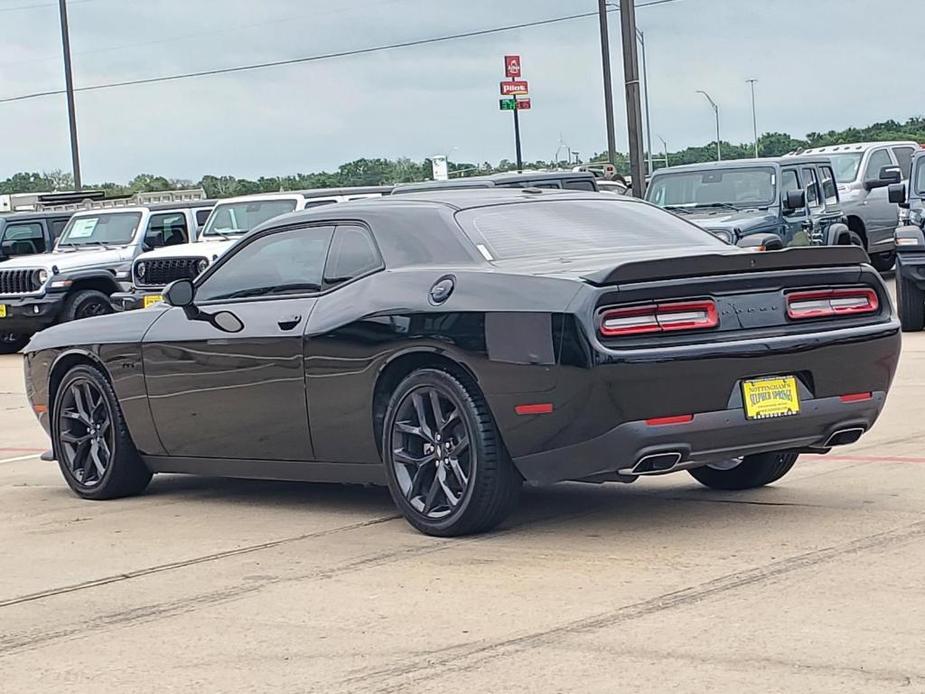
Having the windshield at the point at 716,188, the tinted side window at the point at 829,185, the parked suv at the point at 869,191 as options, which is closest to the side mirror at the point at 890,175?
the windshield at the point at 716,188

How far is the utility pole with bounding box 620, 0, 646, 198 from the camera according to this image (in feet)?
84.2

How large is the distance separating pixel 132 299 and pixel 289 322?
10.7 metres

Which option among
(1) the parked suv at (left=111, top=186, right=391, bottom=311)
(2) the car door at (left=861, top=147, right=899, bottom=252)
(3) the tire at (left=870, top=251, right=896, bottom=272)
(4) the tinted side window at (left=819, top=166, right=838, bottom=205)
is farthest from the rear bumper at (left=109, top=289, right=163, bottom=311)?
(3) the tire at (left=870, top=251, right=896, bottom=272)

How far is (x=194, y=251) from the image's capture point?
20.6 metres

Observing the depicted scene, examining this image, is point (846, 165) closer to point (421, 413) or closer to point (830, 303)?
point (830, 303)

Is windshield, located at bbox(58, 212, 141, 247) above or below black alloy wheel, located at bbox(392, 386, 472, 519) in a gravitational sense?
above

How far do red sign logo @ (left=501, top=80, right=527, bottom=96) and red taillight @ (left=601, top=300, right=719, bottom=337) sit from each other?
141ft

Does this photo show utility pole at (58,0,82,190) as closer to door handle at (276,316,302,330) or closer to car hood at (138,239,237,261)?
car hood at (138,239,237,261)

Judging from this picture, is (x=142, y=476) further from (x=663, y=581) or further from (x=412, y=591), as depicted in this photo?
(x=663, y=581)

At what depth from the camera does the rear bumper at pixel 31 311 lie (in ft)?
72.7

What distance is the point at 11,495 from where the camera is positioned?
984 cm

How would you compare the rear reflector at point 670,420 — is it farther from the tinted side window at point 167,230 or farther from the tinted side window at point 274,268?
the tinted side window at point 167,230

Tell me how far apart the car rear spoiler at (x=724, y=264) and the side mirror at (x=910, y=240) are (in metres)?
10.2

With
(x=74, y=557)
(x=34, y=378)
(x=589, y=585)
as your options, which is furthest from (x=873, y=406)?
(x=34, y=378)
